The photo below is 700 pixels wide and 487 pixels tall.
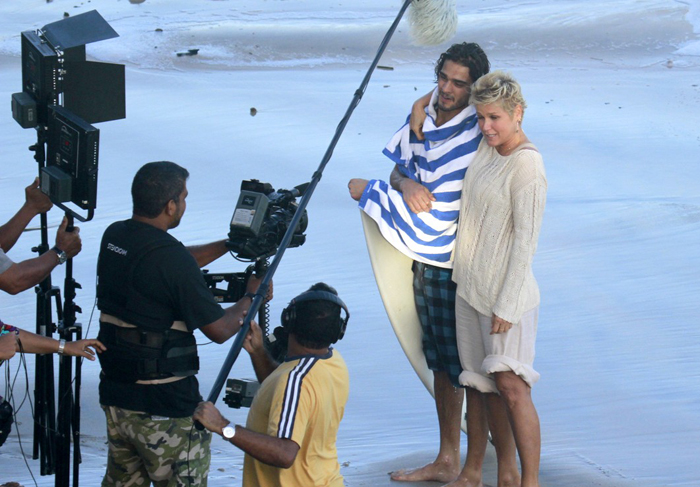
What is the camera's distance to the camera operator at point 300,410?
1913 millimetres

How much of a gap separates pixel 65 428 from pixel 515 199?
133cm

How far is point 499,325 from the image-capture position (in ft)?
8.27

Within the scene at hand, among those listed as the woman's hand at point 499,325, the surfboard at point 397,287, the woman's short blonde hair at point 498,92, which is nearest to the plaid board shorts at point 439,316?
the surfboard at point 397,287

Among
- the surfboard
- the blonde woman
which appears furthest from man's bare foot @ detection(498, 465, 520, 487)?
the surfboard

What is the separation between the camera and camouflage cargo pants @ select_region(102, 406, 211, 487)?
228cm

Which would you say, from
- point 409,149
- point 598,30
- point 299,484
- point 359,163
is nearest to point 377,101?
point 359,163

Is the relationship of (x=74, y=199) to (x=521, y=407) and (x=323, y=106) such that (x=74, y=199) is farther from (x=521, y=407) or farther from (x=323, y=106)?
(x=323, y=106)

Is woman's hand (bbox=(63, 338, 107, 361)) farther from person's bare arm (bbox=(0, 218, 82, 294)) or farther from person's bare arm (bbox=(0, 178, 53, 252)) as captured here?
person's bare arm (bbox=(0, 178, 53, 252))

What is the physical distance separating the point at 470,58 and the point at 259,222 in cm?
75

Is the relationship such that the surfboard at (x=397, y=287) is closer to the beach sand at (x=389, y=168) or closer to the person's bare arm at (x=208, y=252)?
the beach sand at (x=389, y=168)

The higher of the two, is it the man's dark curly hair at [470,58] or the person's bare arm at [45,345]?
the man's dark curly hair at [470,58]

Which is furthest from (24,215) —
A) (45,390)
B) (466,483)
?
(466,483)

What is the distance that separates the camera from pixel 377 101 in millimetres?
7551

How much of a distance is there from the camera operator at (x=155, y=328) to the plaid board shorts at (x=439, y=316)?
66 cm
